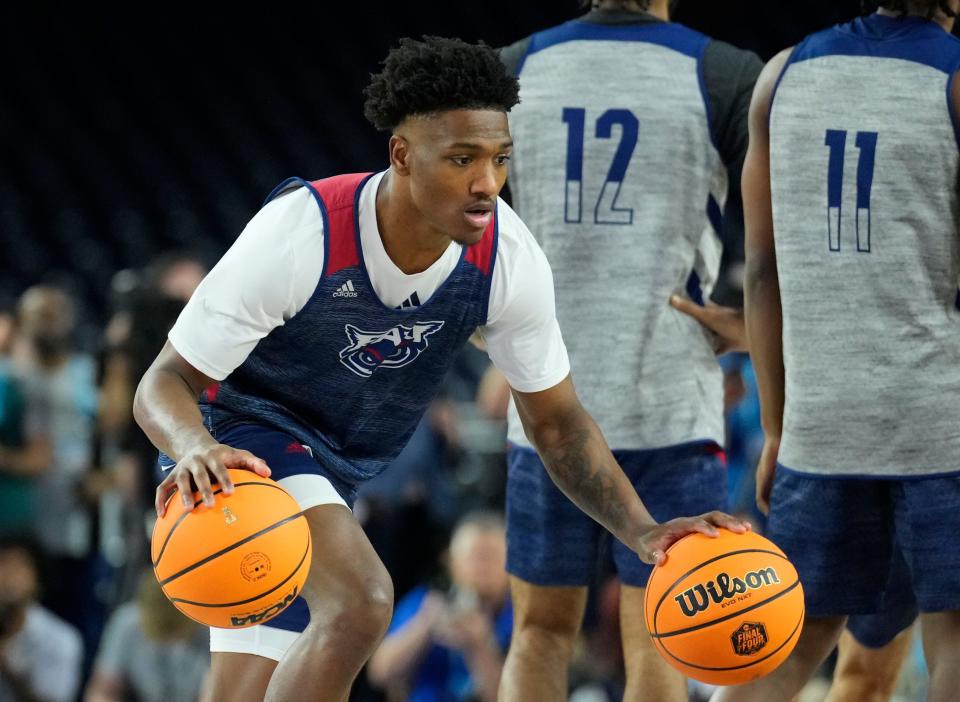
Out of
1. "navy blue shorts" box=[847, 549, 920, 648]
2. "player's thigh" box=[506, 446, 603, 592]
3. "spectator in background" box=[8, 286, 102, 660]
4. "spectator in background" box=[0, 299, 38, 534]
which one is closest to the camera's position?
"navy blue shorts" box=[847, 549, 920, 648]

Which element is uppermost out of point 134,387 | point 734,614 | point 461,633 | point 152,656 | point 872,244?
point 872,244

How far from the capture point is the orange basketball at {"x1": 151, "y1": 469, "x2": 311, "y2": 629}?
2.96 meters

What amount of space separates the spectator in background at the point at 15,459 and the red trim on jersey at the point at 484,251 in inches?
166

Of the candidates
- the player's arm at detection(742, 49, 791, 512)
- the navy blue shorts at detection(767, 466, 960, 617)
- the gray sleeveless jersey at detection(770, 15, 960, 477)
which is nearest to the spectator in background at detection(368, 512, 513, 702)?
the player's arm at detection(742, 49, 791, 512)

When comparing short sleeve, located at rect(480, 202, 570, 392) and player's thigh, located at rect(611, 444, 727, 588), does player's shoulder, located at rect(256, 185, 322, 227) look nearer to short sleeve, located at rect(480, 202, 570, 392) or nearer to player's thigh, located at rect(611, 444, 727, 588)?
short sleeve, located at rect(480, 202, 570, 392)

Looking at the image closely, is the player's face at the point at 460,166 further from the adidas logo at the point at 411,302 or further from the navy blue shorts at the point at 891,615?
the navy blue shorts at the point at 891,615

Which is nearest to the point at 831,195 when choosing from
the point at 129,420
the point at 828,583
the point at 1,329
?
the point at 828,583

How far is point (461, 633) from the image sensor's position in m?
5.81

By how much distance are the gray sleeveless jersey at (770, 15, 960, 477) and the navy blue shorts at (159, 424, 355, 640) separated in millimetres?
1166

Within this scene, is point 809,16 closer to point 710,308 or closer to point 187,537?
point 710,308

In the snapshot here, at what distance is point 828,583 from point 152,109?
10372 mm

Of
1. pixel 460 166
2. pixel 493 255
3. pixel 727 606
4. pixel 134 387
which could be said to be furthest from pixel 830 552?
pixel 134 387

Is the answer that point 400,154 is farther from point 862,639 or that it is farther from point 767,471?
point 862,639

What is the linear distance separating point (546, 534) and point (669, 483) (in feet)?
1.17
